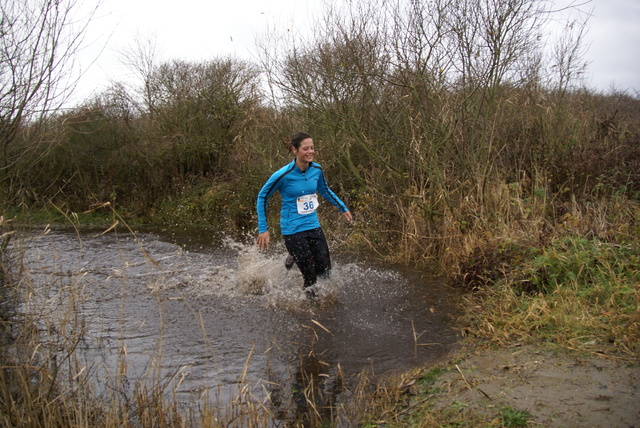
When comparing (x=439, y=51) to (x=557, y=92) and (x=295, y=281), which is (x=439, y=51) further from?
(x=295, y=281)

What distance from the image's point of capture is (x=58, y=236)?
1250 centimetres

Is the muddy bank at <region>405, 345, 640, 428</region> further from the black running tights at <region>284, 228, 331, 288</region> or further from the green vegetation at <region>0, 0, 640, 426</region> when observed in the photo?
the black running tights at <region>284, 228, 331, 288</region>

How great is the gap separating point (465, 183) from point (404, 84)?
1.86 m

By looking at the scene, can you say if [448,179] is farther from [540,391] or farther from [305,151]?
[540,391]

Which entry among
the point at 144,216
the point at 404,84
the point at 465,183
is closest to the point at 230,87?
the point at 144,216

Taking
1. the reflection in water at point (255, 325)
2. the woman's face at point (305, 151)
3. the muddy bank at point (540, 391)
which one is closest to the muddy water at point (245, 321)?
the reflection in water at point (255, 325)

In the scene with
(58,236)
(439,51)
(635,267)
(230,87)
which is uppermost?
(230,87)

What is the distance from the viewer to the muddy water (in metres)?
4.35

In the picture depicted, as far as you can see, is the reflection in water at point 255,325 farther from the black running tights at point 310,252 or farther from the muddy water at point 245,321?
the black running tights at point 310,252

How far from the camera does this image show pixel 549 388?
345 cm

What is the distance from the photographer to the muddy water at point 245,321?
4352 mm

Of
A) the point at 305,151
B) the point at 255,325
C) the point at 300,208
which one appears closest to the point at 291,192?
the point at 300,208

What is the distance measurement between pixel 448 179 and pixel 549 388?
496 cm

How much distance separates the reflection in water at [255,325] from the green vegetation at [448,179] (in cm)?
44
